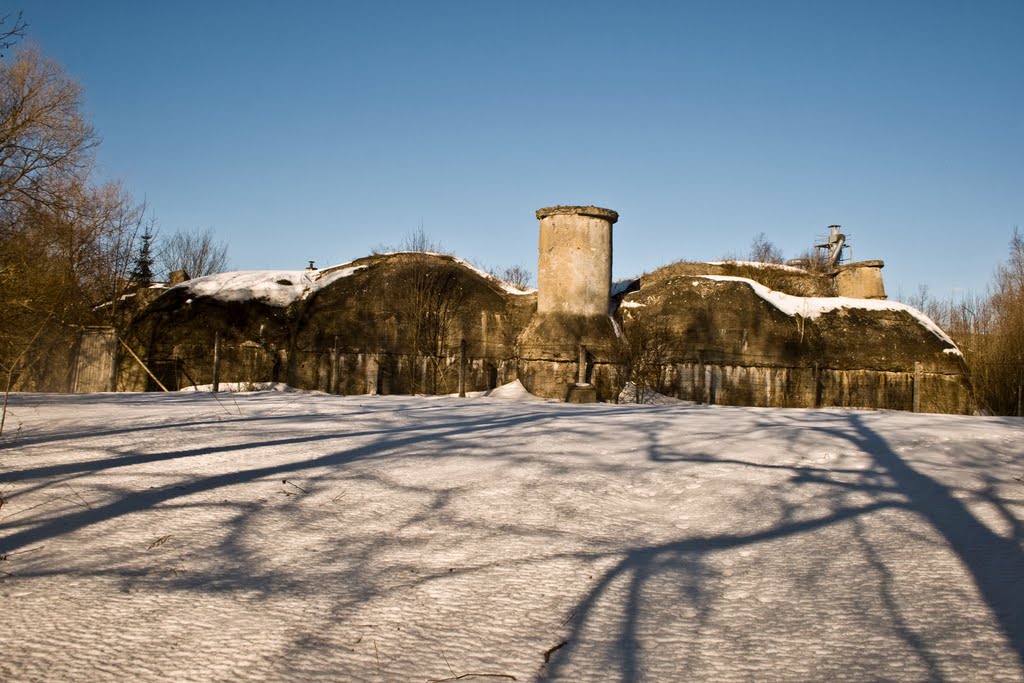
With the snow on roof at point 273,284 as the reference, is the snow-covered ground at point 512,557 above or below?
below

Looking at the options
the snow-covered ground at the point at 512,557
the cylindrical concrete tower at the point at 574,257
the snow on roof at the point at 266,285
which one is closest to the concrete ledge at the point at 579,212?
the cylindrical concrete tower at the point at 574,257

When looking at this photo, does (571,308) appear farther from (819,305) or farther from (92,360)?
(92,360)

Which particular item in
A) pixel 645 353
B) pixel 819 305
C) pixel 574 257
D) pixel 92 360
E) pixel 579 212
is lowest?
pixel 92 360

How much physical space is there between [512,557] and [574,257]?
1562 cm

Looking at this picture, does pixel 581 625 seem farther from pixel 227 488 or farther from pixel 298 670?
pixel 227 488

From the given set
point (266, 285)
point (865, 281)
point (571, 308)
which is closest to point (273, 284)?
point (266, 285)

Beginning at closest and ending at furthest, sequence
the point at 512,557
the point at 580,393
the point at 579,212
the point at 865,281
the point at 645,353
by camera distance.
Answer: the point at 512,557, the point at 580,393, the point at 579,212, the point at 645,353, the point at 865,281

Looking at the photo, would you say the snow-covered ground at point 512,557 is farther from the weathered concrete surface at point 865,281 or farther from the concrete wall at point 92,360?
the weathered concrete surface at point 865,281

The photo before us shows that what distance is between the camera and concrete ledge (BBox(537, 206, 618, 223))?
1922 centimetres

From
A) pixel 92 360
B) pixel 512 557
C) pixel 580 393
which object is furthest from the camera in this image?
pixel 92 360

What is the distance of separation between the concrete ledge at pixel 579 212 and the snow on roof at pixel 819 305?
3.75 m

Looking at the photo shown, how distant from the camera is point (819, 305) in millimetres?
21688

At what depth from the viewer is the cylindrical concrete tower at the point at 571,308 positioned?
61.8 ft

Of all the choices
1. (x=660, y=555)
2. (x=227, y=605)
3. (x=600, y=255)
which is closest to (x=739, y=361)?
(x=600, y=255)
